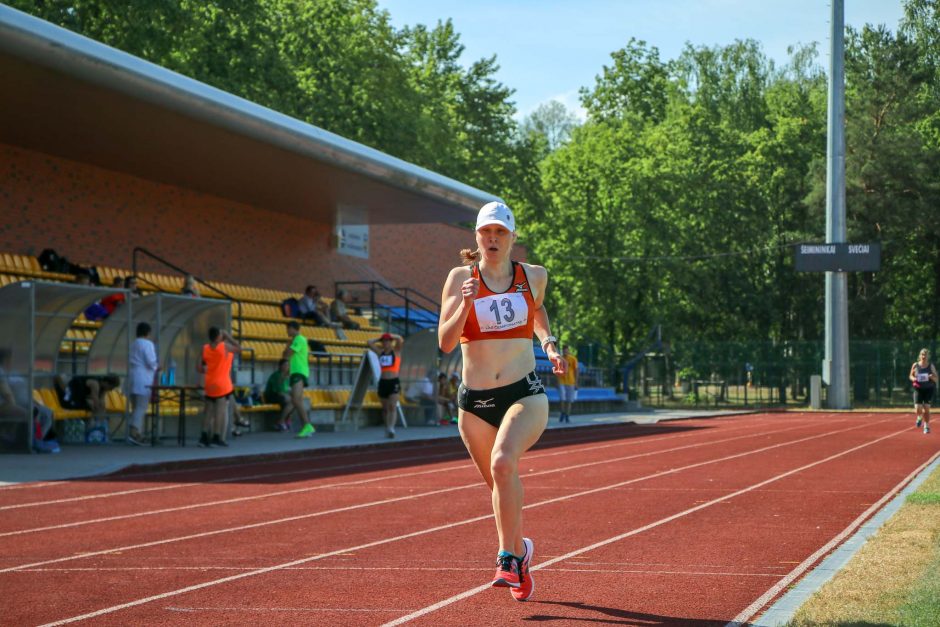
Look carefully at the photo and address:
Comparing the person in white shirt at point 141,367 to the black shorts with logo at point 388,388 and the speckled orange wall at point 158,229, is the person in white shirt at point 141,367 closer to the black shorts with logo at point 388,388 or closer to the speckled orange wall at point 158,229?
the black shorts with logo at point 388,388

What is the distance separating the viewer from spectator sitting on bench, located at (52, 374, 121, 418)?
2081 centimetres

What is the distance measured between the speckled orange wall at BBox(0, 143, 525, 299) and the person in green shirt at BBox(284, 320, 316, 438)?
616 centimetres

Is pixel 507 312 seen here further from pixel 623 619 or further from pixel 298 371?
pixel 298 371

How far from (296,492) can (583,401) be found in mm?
Result: 29713

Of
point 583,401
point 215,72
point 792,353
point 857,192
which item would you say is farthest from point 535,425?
point 857,192

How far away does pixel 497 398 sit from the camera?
23.1ft

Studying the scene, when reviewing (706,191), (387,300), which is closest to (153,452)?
(387,300)

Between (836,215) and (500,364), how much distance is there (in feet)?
129

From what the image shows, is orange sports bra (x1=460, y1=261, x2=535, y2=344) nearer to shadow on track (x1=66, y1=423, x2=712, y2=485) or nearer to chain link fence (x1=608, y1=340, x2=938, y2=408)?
shadow on track (x1=66, y1=423, x2=712, y2=485)

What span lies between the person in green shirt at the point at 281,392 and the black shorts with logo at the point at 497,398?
1936 cm

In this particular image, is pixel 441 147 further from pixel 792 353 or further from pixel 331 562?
pixel 331 562

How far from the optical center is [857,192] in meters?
54.6

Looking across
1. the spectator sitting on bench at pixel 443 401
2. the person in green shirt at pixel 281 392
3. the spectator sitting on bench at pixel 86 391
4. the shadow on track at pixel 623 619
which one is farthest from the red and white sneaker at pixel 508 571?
the spectator sitting on bench at pixel 443 401

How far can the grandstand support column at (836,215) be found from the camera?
43.2m
